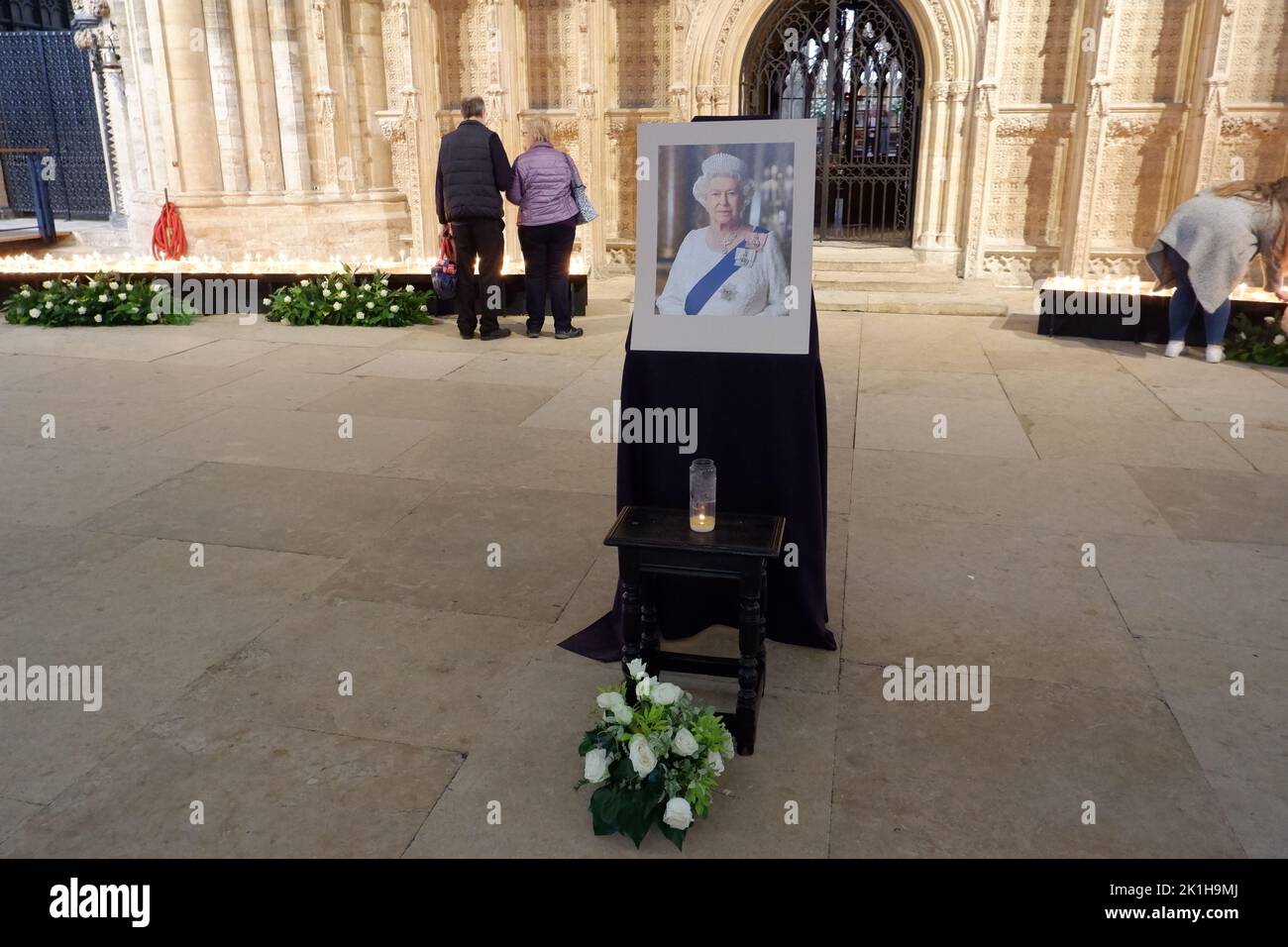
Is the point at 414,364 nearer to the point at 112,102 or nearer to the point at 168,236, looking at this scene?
the point at 168,236

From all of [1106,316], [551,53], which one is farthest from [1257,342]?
[551,53]

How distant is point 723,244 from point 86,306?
8322 mm

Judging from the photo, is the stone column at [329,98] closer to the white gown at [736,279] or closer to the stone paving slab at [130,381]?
the stone paving slab at [130,381]

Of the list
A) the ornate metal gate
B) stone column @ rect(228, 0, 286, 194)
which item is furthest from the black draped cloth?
the ornate metal gate

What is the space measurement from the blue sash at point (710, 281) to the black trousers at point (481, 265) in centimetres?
570

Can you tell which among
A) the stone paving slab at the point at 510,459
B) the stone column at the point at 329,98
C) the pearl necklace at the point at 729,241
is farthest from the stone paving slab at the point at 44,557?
the stone column at the point at 329,98

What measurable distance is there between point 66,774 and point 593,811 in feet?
5.05

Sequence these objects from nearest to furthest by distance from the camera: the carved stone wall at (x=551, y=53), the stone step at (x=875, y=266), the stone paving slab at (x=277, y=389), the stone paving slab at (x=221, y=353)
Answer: the stone paving slab at (x=277, y=389), the stone paving slab at (x=221, y=353), the stone step at (x=875, y=266), the carved stone wall at (x=551, y=53)

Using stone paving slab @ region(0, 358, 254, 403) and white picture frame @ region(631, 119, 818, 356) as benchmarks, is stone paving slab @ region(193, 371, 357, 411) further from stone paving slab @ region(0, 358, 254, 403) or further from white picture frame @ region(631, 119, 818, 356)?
white picture frame @ region(631, 119, 818, 356)

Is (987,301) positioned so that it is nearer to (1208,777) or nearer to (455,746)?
(1208,777)

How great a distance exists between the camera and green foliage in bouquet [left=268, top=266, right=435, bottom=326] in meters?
9.23

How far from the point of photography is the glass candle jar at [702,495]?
9.43 feet

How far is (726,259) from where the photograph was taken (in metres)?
3.02

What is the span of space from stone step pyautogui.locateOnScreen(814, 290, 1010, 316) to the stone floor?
2.91 metres
